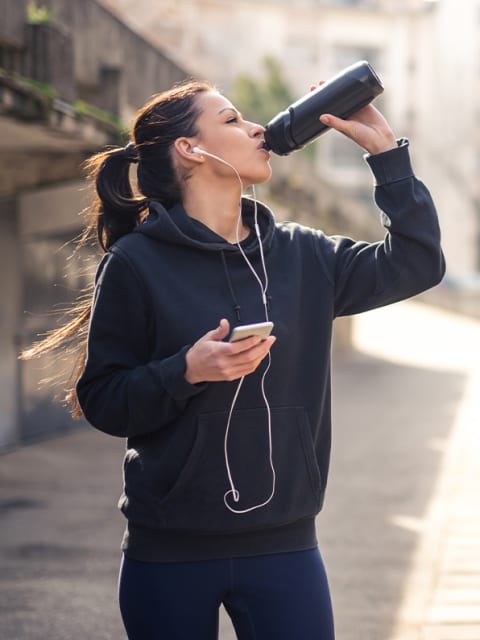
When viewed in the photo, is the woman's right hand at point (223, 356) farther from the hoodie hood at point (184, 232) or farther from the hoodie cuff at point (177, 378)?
the hoodie hood at point (184, 232)

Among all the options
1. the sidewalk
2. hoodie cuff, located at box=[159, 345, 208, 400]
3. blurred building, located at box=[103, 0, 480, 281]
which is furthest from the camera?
blurred building, located at box=[103, 0, 480, 281]

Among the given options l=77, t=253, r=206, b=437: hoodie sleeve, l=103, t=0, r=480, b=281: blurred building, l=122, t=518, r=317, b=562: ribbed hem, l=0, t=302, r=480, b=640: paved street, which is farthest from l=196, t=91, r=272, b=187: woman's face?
l=103, t=0, r=480, b=281: blurred building

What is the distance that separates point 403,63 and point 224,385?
170 ft

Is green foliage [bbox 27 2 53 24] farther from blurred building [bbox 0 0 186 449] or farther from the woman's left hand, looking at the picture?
the woman's left hand

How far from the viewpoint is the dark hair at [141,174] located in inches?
111

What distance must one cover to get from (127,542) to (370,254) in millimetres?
902

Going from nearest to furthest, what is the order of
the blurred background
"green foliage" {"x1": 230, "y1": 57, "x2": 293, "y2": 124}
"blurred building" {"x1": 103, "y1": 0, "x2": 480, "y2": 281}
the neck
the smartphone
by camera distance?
1. the smartphone
2. the neck
3. the blurred background
4. "green foliage" {"x1": 230, "y1": 57, "x2": 293, "y2": 124}
5. "blurred building" {"x1": 103, "y1": 0, "x2": 480, "y2": 281}

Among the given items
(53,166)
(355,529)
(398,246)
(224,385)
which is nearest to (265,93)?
(53,166)

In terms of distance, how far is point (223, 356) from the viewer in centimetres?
232

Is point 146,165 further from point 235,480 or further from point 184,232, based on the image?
point 235,480

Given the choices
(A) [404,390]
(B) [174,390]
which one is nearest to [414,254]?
(B) [174,390]

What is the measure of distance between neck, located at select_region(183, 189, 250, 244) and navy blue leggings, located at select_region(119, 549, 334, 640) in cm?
78

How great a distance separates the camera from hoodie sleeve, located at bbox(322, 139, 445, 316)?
2.69 metres

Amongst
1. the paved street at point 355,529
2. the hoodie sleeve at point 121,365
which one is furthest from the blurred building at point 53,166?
the hoodie sleeve at point 121,365
